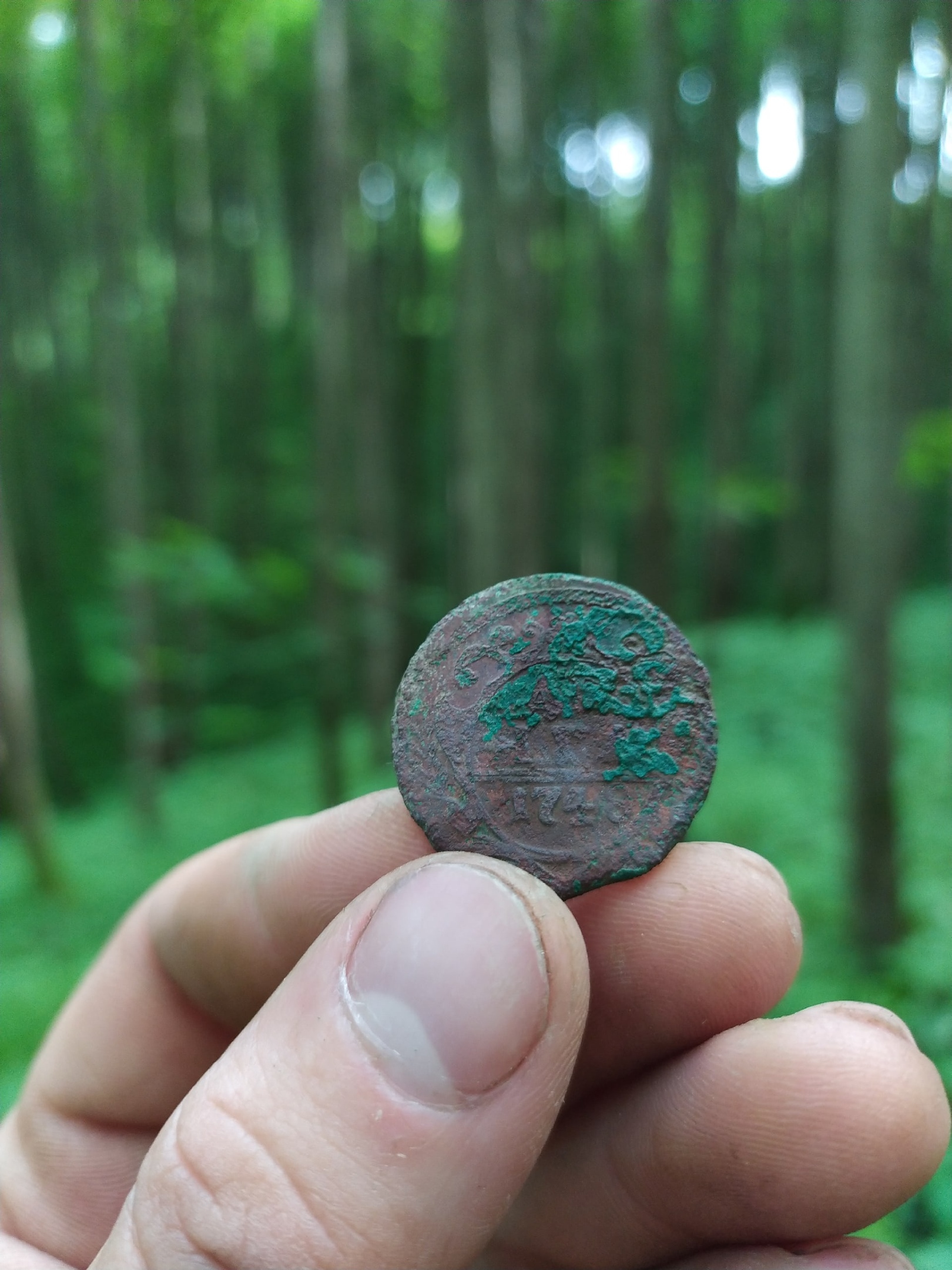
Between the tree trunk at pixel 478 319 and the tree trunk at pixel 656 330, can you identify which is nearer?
the tree trunk at pixel 478 319

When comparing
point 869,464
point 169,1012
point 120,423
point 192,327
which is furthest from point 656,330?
point 169,1012

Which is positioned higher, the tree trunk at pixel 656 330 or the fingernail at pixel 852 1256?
the tree trunk at pixel 656 330

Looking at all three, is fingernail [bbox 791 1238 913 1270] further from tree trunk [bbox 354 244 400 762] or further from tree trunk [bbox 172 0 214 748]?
tree trunk [bbox 172 0 214 748]

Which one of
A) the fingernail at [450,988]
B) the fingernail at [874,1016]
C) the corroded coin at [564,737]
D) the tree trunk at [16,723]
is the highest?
the corroded coin at [564,737]

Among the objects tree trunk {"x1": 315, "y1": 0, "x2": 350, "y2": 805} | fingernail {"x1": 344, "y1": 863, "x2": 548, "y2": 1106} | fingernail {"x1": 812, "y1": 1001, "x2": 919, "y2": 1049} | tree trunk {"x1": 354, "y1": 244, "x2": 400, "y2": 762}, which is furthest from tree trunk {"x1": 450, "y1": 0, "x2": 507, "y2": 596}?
fingernail {"x1": 344, "y1": 863, "x2": 548, "y2": 1106}

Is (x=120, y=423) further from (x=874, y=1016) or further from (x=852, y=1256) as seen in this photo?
(x=852, y=1256)

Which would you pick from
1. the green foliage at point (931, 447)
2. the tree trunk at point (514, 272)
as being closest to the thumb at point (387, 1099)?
the green foliage at point (931, 447)

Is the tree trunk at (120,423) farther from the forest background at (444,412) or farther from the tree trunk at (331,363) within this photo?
the tree trunk at (331,363)
